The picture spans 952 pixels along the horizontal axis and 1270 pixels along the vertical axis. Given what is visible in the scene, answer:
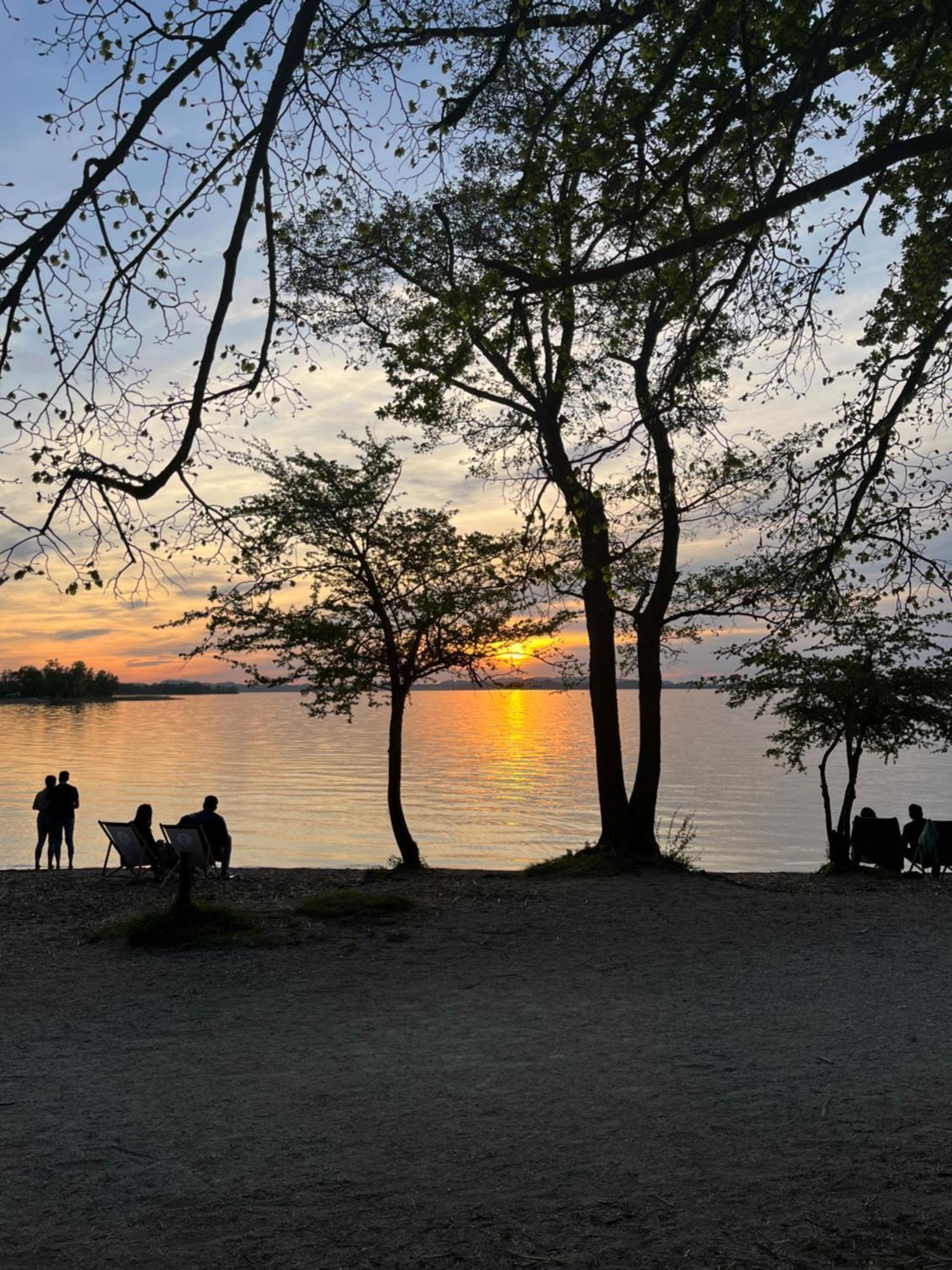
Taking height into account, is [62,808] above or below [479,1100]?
above

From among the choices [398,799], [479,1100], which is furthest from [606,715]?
[479,1100]

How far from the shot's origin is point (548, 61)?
33.6ft

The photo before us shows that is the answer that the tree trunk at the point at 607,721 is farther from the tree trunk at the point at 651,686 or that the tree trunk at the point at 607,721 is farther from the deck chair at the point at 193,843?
the deck chair at the point at 193,843

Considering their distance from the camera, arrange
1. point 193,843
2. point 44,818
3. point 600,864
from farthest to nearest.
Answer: point 44,818
point 600,864
point 193,843

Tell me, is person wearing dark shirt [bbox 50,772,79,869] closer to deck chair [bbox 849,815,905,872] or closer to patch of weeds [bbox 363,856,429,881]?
patch of weeds [bbox 363,856,429,881]

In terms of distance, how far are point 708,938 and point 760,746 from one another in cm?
7535

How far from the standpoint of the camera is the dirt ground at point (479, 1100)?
464cm

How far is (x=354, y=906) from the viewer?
12.7m

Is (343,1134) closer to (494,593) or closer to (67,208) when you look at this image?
(67,208)

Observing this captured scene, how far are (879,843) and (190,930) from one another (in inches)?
569

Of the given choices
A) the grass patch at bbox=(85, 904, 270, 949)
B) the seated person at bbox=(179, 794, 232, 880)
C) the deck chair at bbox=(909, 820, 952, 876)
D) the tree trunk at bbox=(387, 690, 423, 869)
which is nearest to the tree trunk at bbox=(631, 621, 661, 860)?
the tree trunk at bbox=(387, 690, 423, 869)

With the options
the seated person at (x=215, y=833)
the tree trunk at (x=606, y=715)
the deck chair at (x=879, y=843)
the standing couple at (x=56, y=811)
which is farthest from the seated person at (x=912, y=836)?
the standing couple at (x=56, y=811)

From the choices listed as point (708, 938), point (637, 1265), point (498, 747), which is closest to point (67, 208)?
point (637, 1265)

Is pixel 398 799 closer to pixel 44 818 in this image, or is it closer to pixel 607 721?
pixel 607 721
